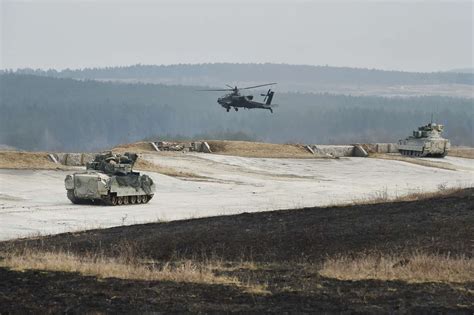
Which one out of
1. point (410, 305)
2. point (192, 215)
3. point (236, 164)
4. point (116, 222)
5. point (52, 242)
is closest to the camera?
point (410, 305)

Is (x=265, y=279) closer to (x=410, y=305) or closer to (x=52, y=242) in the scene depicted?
(x=410, y=305)

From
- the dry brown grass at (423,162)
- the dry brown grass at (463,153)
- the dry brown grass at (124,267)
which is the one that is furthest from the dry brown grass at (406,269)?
the dry brown grass at (463,153)

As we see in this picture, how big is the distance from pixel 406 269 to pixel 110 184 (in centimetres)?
2286

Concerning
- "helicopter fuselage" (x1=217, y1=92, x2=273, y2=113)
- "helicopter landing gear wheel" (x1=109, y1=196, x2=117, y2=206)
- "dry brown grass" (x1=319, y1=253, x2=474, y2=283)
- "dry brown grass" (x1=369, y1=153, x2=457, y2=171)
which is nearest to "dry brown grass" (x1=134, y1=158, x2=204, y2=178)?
"helicopter landing gear wheel" (x1=109, y1=196, x2=117, y2=206)

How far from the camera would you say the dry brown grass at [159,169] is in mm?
54188

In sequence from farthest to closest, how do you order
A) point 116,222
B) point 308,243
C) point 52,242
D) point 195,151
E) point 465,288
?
point 195,151 < point 116,222 < point 52,242 < point 308,243 < point 465,288

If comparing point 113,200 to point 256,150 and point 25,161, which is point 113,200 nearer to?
point 25,161

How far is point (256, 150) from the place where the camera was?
70562 millimetres

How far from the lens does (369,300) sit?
1506cm

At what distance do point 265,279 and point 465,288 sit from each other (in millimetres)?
3122

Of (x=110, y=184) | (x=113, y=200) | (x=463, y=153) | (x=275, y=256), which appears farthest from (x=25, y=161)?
(x=463, y=153)

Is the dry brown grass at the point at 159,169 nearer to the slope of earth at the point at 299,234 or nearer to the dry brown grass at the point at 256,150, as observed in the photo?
the dry brown grass at the point at 256,150

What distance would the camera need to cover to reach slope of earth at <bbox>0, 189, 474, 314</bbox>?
1473 centimetres

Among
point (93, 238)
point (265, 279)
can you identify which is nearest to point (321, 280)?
point (265, 279)
